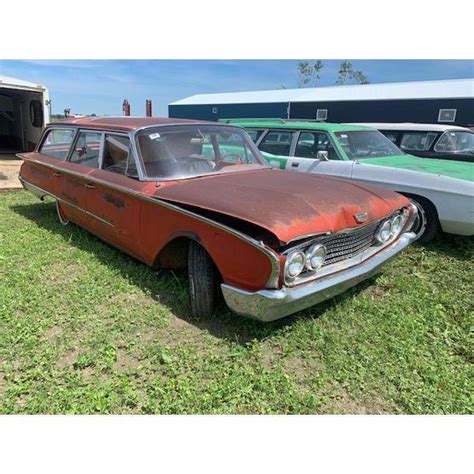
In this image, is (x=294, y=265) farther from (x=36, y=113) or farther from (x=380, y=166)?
(x=36, y=113)

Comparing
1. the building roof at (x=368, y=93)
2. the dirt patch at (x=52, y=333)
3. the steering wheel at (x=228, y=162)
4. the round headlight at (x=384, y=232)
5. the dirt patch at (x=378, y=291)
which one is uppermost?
the building roof at (x=368, y=93)

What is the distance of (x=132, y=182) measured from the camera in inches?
145

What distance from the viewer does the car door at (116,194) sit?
3680 mm

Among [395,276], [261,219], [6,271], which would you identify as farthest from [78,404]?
[395,276]

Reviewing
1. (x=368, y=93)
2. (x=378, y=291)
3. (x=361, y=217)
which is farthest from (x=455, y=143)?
(x=368, y=93)

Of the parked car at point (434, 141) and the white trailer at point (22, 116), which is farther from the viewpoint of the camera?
the white trailer at point (22, 116)

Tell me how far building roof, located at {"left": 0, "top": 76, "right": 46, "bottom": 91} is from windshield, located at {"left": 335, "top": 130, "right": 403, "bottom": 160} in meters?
10.1

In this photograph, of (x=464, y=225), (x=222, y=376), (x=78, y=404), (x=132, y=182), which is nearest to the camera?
(x=78, y=404)

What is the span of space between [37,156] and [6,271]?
2.37 meters

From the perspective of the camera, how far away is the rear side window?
3824 millimetres

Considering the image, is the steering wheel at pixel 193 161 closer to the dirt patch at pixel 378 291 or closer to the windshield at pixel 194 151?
the windshield at pixel 194 151

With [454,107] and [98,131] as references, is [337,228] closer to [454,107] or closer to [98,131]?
[98,131]

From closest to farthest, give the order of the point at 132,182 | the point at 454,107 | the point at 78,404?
the point at 78,404 → the point at 132,182 → the point at 454,107

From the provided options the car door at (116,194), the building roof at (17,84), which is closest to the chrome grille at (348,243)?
the car door at (116,194)
